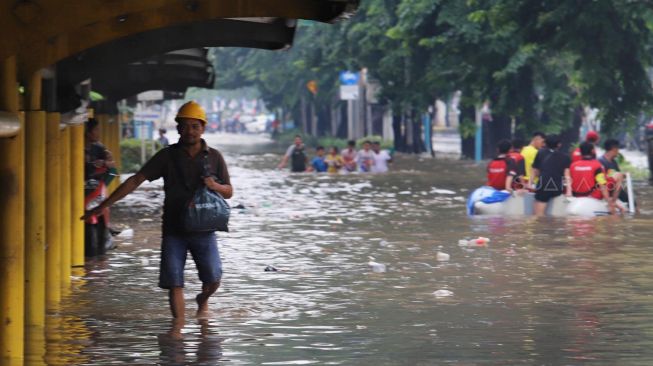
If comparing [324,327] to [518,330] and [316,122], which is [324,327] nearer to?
[518,330]

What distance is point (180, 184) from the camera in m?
11.9

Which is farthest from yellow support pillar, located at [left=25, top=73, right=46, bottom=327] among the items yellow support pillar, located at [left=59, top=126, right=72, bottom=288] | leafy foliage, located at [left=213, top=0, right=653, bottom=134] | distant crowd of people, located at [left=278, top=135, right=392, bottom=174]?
distant crowd of people, located at [left=278, top=135, right=392, bottom=174]

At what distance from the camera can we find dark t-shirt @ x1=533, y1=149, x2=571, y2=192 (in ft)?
79.7

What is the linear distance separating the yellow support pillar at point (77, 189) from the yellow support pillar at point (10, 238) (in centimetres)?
577

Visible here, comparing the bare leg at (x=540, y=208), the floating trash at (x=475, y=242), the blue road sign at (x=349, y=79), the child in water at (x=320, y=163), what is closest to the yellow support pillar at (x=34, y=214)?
the floating trash at (x=475, y=242)

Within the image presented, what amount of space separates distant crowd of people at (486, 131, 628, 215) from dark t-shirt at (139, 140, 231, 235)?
41.9 ft

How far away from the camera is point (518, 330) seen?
38.4ft

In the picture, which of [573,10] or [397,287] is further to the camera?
[573,10]

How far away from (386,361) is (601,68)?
938 inches

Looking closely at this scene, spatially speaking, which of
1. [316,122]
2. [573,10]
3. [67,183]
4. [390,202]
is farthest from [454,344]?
[316,122]

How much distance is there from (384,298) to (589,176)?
36.1 feet

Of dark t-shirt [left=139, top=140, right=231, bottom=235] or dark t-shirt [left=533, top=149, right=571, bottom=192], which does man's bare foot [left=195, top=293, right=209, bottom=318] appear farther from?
dark t-shirt [left=533, top=149, right=571, bottom=192]

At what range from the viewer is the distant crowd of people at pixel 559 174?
79.6 ft

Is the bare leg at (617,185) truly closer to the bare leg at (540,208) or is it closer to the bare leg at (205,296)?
the bare leg at (540,208)
